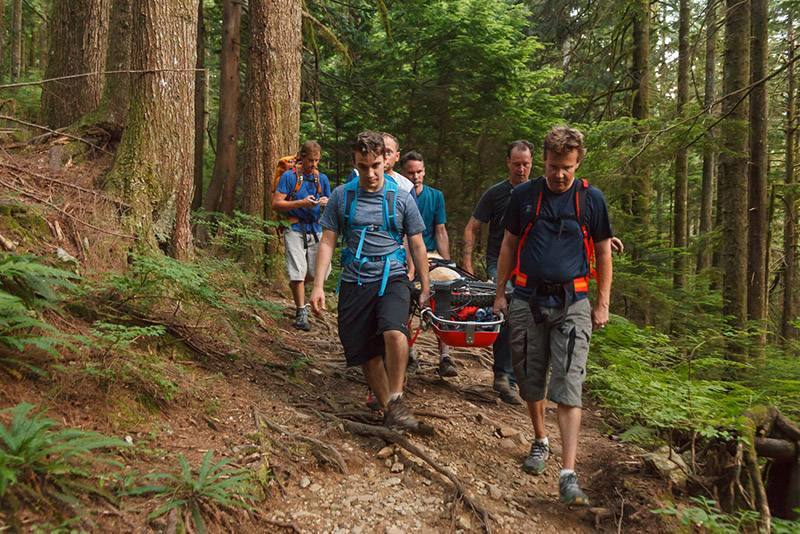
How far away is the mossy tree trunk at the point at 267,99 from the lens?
324 inches

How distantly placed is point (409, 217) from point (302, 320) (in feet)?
10.5

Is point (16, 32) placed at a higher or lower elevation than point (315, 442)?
higher

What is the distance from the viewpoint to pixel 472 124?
45.7ft

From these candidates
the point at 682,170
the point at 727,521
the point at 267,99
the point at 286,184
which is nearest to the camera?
the point at 727,521

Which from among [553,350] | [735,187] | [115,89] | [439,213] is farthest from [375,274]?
[735,187]

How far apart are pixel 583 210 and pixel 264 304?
10.7 feet

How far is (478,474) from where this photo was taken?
3.94 meters

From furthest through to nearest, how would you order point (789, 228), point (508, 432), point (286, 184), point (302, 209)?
point (789, 228), point (302, 209), point (286, 184), point (508, 432)

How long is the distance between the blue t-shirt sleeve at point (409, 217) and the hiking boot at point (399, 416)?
1.39 meters

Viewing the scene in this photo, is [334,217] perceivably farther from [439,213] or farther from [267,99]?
[267,99]

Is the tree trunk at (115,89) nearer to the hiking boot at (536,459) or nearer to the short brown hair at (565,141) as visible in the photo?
the short brown hair at (565,141)

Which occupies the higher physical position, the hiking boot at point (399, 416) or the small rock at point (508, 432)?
the hiking boot at point (399, 416)

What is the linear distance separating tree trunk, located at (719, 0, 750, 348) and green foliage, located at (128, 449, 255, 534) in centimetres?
837

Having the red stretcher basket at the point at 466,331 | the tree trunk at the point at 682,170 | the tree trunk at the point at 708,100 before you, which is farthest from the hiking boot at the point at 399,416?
the tree trunk at the point at 682,170
